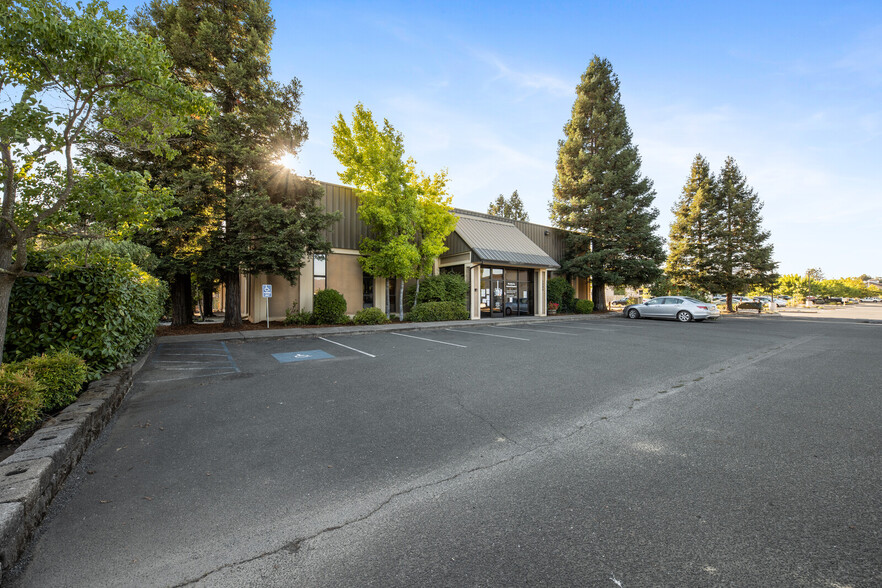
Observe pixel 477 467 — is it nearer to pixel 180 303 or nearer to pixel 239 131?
pixel 239 131

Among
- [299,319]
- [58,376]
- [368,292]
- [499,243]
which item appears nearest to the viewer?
[58,376]

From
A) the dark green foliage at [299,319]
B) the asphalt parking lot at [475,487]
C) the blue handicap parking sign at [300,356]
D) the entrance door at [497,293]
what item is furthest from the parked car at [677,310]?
the blue handicap parking sign at [300,356]

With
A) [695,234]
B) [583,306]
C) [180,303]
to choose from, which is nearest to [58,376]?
[180,303]

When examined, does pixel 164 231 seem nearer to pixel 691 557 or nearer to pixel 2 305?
pixel 2 305

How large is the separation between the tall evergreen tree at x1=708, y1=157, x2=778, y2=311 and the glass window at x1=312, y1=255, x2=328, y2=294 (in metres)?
27.9

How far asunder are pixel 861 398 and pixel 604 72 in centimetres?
2780

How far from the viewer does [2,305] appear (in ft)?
13.1

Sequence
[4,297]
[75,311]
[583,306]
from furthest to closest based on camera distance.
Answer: [583,306] → [75,311] → [4,297]

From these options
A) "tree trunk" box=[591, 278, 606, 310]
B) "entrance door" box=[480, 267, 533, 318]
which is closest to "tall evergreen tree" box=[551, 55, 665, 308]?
"tree trunk" box=[591, 278, 606, 310]

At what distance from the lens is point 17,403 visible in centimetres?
360

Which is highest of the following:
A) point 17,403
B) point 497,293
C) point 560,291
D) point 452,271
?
point 452,271

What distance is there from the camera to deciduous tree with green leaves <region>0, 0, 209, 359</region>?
3.49 m

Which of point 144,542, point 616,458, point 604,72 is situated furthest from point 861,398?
point 604,72

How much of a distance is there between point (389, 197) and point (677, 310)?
1688cm
